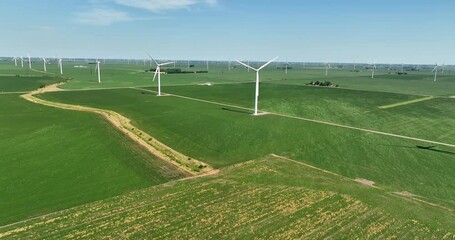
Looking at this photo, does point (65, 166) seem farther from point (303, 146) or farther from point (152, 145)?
point (303, 146)

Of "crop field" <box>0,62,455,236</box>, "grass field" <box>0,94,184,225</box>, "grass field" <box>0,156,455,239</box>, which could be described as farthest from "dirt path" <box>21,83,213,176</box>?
"grass field" <box>0,156,455,239</box>

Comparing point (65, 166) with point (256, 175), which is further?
point (65, 166)

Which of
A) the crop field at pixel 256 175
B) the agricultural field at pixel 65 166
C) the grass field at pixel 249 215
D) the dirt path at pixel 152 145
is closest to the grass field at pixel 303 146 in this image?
the crop field at pixel 256 175

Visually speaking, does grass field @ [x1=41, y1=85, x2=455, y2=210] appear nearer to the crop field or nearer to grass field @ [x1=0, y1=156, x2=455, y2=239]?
the crop field

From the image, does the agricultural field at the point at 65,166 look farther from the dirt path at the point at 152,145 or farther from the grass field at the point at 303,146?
the grass field at the point at 303,146

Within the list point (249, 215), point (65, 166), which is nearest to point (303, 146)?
point (249, 215)

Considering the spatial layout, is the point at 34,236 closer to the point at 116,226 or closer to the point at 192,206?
the point at 116,226
